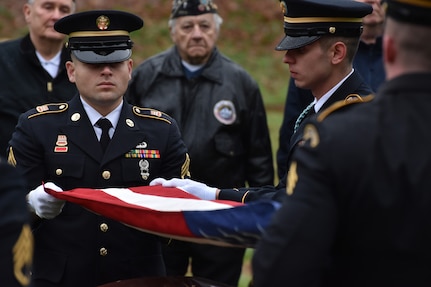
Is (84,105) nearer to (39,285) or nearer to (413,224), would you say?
(39,285)

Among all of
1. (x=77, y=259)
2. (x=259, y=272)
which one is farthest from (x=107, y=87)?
(x=259, y=272)

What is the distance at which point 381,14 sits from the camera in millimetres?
6375

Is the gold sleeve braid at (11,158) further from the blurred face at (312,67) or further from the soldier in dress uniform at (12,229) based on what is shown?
the soldier in dress uniform at (12,229)

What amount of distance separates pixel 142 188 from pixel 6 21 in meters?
13.9

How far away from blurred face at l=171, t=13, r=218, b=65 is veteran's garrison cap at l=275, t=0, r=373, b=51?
2127 mm

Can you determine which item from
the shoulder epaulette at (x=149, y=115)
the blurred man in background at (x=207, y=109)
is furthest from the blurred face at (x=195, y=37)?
the shoulder epaulette at (x=149, y=115)

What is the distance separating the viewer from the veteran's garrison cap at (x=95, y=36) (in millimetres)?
4391

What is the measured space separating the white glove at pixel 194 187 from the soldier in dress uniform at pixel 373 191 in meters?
1.33

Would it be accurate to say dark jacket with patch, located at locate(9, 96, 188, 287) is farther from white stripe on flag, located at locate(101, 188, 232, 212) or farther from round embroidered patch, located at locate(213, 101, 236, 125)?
round embroidered patch, located at locate(213, 101, 236, 125)

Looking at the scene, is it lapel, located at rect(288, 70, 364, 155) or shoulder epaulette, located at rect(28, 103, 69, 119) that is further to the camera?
shoulder epaulette, located at rect(28, 103, 69, 119)

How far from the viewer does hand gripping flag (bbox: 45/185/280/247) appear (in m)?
3.33

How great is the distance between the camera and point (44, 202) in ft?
12.9

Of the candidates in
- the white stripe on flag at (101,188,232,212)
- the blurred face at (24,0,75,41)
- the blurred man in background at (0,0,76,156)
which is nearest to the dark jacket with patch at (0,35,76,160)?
the blurred man in background at (0,0,76,156)

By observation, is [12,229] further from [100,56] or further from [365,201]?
[100,56]
